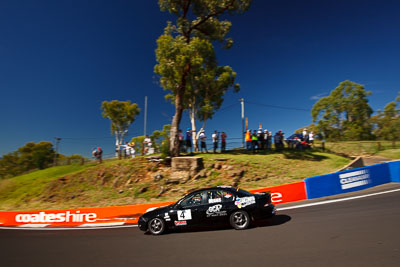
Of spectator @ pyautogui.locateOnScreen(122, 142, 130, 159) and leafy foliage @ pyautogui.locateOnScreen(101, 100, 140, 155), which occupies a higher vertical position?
leafy foliage @ pyautogui.locateOnScreen(101, 100, 140, 155)

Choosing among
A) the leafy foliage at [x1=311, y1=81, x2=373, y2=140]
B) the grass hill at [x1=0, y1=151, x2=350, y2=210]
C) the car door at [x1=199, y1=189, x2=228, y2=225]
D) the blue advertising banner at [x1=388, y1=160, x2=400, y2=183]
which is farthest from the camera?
the leafy foliage at [x1=311, y1=81, x2=373, y2=140]

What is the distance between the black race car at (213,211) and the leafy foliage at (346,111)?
25.9 metres

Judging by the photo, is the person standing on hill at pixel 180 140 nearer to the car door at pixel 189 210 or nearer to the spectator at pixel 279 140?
the spectator at pixel 279 140

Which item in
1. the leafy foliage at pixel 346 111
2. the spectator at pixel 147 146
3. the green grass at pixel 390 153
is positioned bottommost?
the green grass at pixel 390 153

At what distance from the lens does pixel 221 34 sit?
683 inches

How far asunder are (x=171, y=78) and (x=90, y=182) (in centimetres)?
1025

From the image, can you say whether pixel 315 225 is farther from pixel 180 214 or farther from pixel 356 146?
pixel 356 146

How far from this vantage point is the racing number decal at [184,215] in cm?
678

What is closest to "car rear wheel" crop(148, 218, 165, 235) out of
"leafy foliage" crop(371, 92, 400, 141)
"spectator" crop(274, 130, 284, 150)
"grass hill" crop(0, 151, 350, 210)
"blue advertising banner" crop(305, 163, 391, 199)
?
"grass hill" crop(0, 151, 350, 210)

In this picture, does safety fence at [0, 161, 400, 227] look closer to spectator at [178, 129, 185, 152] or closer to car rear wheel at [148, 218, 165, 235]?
car rear wheel at [148, 218, 165, 235]

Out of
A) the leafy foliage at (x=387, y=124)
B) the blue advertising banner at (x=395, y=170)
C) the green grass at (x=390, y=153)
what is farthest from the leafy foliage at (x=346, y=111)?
the blue advertising banner at (x=395, y=170)

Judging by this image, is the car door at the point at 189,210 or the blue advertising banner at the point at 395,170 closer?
the car door at the point at 189,210

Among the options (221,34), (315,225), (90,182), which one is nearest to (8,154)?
(90,182)

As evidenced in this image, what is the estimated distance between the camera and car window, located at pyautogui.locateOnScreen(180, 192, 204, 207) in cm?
690
